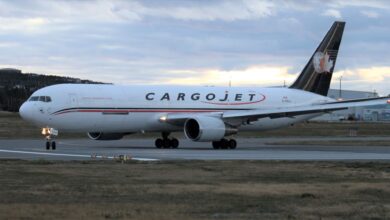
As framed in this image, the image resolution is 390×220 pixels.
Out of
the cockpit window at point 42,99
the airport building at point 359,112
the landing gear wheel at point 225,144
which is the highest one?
the airport building at point 359,112

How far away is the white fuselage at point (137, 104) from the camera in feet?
129

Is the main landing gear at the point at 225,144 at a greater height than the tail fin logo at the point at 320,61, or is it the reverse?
the tail fin logo at the point at 320,61

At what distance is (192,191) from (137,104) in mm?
25512

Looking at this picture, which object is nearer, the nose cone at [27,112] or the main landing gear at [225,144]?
the nose cone at [27,112]

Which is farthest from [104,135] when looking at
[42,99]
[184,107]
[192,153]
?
[192,153]

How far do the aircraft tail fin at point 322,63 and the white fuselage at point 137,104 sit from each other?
3.83ft

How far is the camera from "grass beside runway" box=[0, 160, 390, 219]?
1278 cm

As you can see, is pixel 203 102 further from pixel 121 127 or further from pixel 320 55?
pixel 320 55

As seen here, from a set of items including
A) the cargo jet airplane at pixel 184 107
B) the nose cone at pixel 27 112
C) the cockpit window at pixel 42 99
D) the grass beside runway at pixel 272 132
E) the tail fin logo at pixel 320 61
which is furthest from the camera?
the grass beside runway at pixel 272 132

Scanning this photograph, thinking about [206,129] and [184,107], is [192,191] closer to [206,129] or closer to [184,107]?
[206,129]

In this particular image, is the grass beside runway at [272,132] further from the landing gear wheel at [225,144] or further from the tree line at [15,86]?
the tree line at [15,86]

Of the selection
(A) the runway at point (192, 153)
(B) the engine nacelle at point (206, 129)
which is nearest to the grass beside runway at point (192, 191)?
(A) the runway at point (192, 153)

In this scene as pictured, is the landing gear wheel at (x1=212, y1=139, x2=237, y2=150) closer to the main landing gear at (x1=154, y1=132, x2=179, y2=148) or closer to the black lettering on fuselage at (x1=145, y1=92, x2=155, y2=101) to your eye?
the main landing gear at (x1=154, y1=132, x2=179, y2=148)

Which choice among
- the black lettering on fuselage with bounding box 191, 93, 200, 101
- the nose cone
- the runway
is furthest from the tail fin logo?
the nose cone
